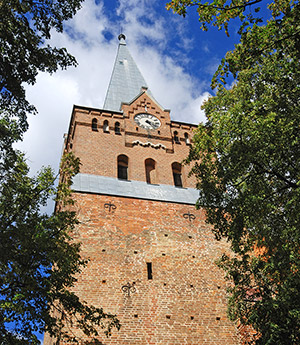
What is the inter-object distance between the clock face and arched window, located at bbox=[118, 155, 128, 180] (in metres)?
2.57

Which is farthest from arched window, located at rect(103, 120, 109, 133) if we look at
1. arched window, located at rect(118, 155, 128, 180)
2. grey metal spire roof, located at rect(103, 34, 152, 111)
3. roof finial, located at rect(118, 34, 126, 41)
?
roof finial, located at rect(118, 34, 126, 41)

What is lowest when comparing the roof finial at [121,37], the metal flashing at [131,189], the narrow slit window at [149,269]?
the narrow slit window at [149,269]

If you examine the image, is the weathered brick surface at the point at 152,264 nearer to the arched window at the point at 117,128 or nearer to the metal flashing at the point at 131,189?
the metal flashing at the point at 131,189

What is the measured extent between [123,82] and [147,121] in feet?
16.4

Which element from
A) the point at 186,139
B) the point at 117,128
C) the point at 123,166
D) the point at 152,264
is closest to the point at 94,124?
the point at 117,128

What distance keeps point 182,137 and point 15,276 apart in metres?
13.7

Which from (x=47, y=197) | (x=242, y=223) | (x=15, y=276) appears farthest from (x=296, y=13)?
(x=15, y=276)

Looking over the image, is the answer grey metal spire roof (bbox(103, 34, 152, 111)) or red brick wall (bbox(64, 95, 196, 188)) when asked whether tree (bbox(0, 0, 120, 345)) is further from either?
grey metal spire roof (bbox(103, 34, 152, 111))

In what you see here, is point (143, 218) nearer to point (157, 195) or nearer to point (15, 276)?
point (157, 195)

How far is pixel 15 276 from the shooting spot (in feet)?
23.2

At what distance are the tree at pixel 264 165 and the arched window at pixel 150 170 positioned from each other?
8119mm

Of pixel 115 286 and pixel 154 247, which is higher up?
pixel 154 247

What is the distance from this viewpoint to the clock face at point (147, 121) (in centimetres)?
1897

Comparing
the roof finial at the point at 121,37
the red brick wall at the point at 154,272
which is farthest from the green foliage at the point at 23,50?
the roof finial at the point at 121,37
